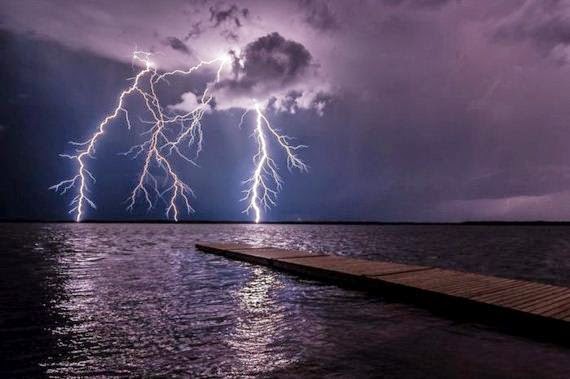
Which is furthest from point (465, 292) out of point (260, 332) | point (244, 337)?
point (244, 337)

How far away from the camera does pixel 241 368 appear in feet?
17.8

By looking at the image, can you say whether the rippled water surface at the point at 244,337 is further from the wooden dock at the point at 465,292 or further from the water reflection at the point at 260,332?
the wooden dock at the point at 465,292

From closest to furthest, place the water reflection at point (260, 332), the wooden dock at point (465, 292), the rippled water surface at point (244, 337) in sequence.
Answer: the rippled water surface at point (244, 337) < the water reflection at point (260, 332) < the wooden dock at point (465, 292)

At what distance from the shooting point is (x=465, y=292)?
9188 mm

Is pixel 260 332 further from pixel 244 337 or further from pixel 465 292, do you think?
pixel 465 292

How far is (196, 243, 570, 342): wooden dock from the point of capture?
7289 millimetres

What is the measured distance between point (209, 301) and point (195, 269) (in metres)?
6.69

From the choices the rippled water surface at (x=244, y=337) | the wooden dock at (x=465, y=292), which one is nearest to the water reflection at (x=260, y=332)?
the rippled water surface at (x=244, y=337)

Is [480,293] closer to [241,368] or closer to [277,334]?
[277,334]

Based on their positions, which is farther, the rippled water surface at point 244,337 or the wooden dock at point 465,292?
the wooden dock at point 465,292

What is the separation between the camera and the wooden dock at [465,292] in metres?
7.29

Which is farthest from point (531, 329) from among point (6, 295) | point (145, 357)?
point (6, 295)

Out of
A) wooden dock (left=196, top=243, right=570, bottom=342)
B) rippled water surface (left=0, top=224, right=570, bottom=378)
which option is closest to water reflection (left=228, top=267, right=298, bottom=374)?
rippled water surface (left=0, top=224, right=570, bottom=378)

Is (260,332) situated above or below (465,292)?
below
